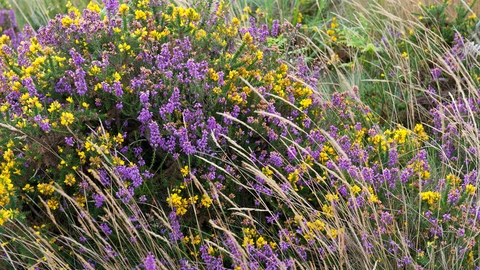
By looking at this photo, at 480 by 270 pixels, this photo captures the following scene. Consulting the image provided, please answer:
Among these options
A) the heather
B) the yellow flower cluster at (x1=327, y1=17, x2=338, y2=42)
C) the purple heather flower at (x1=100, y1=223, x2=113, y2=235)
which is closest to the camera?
the heather

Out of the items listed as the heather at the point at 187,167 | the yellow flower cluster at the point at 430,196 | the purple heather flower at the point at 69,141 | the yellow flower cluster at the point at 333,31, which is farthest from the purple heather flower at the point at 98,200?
the yellow flower cluster at the point at 333,31

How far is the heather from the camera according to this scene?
7.63 feet

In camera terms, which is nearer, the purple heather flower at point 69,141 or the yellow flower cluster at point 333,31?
the purple heather flower at point 69,141

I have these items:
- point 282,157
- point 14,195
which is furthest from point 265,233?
point 14,195

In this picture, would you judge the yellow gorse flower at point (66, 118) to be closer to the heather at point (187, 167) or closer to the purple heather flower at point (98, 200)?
the heather at point (187, 167)

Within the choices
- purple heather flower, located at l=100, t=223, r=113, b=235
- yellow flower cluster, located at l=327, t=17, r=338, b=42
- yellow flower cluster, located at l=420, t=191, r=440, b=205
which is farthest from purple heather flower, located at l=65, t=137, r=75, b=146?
yellow flower cluster, located at l=327, t=17, r=338, b=42

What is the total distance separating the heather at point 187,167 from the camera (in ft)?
7.63

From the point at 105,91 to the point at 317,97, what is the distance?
3.18ft

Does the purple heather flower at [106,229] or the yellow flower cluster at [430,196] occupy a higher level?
the purple heather flower at [106,229]

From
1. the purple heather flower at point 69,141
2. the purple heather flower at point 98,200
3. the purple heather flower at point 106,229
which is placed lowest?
the purple heather flower at point 106,229

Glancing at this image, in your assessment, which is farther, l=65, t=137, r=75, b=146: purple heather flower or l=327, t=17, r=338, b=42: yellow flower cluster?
l=327, t=17, r=338, b=42: yellow flower cluster

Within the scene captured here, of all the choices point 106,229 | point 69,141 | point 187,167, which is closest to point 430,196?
point 187,167

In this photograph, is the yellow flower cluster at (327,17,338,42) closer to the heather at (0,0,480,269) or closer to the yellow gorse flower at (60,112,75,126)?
the heather at (0,0,480,269)

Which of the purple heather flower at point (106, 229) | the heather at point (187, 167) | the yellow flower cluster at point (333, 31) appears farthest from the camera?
the yellow flower cluster at point (333, 31)
